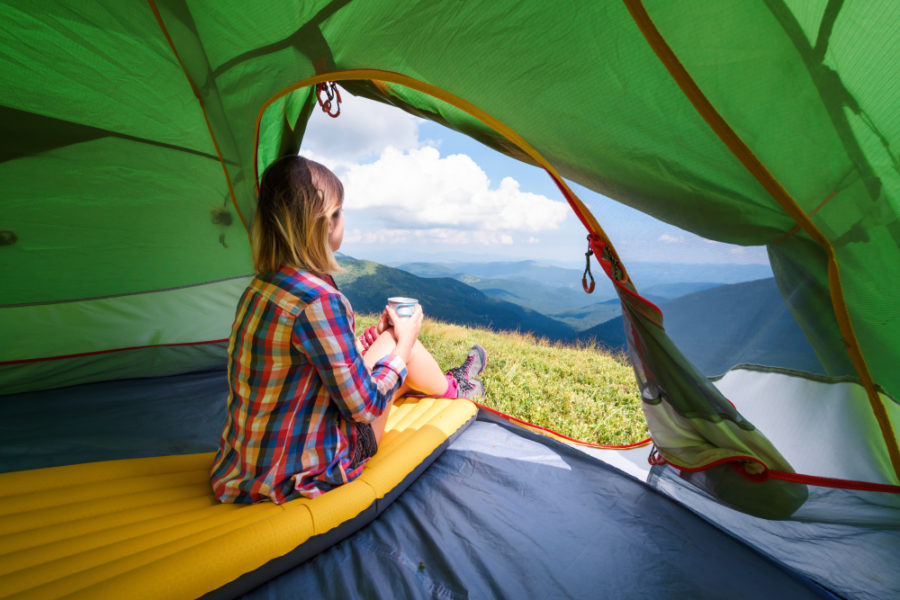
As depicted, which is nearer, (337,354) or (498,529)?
(337,354)

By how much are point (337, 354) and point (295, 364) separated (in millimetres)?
110

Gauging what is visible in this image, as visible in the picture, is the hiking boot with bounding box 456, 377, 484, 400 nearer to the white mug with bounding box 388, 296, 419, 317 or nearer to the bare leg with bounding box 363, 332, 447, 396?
the bare leg with bounding box 363, 332, 447, 396

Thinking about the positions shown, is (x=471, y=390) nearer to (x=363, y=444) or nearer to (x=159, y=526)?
(x=363, y=444)

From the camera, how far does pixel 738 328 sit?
92 cm

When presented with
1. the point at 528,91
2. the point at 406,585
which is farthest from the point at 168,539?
the point at 528,91

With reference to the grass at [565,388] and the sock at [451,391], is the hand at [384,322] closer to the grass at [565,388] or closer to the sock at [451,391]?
the sock at [451,391]

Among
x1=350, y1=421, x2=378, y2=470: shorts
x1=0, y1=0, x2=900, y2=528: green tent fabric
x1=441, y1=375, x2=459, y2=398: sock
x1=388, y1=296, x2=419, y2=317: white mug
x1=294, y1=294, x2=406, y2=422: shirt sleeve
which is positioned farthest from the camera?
x1=441, y1=375, x2=459, y2=398: sock

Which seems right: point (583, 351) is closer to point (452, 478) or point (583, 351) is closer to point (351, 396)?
point (452, 478)

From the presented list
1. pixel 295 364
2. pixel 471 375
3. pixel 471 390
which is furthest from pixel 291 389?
pixel 471 375

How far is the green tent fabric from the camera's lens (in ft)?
2.01

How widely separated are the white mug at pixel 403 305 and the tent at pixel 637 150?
21.4 inches

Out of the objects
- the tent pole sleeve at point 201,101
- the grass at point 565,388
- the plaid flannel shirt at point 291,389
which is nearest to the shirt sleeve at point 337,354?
the plaid flannel shirt at point 291,389

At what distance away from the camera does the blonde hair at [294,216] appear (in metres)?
0.89

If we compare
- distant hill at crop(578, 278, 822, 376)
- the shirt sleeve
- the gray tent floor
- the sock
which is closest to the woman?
the shirt sleeve
